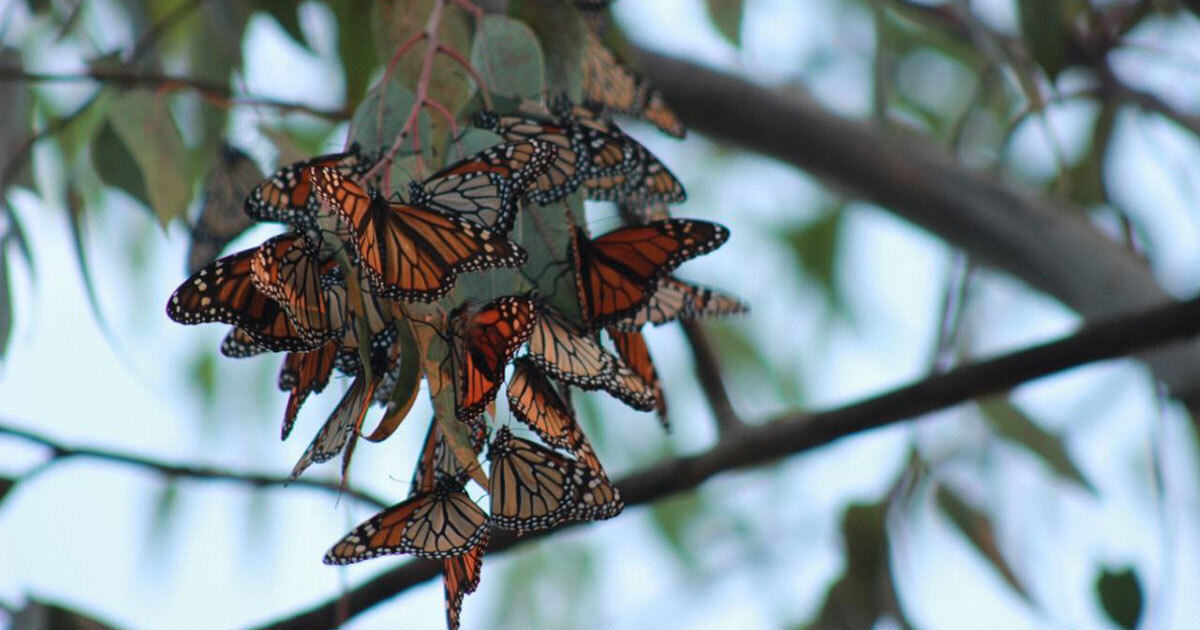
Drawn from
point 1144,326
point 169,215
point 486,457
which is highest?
point 169,215

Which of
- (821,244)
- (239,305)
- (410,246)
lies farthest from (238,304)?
(821,244)

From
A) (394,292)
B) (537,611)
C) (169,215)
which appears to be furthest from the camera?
(537,611)

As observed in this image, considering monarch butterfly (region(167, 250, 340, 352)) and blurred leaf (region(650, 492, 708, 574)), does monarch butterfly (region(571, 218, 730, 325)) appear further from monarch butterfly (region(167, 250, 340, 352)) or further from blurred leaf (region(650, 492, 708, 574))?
blurred leaf (region(650, 492, 708, 574))

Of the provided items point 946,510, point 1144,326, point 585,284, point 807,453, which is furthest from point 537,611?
point 585,284

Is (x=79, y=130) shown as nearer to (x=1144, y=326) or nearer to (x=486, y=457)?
(x=486, y=457)

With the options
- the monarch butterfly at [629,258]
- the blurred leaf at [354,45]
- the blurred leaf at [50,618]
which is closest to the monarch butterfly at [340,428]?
the monarch butterfly at [629,258]

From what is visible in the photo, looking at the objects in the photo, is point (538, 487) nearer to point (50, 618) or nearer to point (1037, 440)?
point (50, 618)

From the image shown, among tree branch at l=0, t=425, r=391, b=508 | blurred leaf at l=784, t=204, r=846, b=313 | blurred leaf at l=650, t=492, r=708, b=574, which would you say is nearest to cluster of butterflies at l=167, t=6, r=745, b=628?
tree branch at l=0, t=425, r=391, b=508
